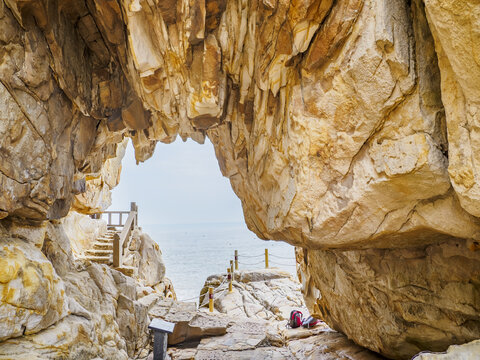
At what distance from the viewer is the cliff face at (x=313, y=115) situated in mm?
3189

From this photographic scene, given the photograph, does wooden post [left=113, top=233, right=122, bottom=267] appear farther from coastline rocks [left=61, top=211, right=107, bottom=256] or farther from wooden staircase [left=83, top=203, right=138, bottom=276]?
coastline rocks [left=61, top=211, right=107, bottom=256]

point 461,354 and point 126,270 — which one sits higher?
point 461,354

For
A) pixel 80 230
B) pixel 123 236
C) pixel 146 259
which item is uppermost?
pixel 80 230

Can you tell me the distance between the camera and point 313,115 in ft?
13.6

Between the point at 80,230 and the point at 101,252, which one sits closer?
the point at 101,252

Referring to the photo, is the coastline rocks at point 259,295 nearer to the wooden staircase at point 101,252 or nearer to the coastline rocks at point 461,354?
the wooden staircase at point 101,252

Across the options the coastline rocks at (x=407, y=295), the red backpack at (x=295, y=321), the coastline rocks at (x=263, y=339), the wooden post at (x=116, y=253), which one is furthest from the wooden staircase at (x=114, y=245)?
the coastline rocks at (x=407, y=295)

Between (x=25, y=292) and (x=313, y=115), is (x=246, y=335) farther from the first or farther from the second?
(x=313, y=115)

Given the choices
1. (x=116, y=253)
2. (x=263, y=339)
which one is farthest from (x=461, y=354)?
(x=116, y=253)

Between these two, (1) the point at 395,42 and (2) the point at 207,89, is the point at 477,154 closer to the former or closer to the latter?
(1) the point at 395,42

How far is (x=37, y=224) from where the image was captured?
5.58 meters

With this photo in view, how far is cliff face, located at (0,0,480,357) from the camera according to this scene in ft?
10.5

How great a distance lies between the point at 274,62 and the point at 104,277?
21.7ft

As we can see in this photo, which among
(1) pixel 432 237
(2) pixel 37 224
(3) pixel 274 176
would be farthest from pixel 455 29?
(2) pixel 37 224
